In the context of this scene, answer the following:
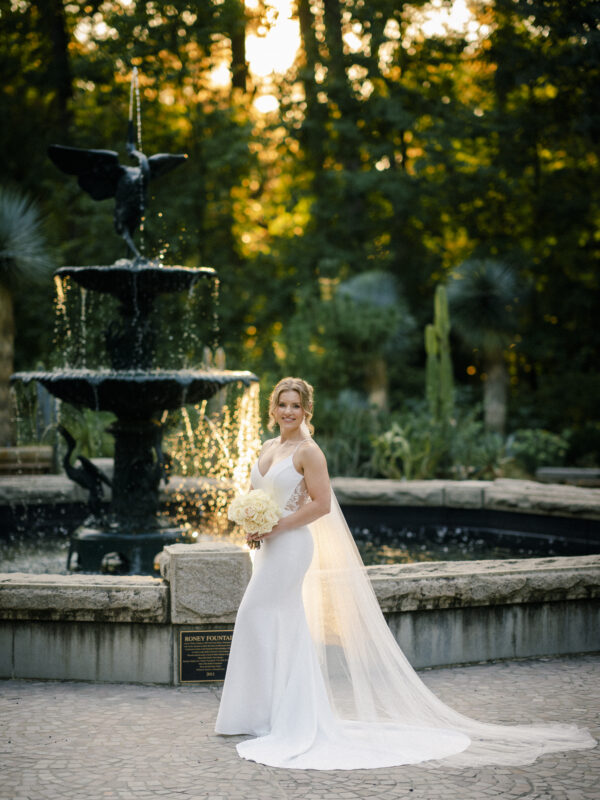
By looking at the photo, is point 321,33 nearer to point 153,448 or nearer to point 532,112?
point 532,112

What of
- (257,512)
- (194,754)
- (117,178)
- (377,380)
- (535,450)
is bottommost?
(194,754)

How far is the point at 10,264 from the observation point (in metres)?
19.5

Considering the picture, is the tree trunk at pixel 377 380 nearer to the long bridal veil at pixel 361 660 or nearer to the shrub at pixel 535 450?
the shrub at pixel 535 450

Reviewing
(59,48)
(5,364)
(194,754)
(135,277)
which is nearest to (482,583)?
(194,754)

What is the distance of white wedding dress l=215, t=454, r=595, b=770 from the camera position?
455cm

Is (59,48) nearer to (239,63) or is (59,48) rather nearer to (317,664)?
(239,63)

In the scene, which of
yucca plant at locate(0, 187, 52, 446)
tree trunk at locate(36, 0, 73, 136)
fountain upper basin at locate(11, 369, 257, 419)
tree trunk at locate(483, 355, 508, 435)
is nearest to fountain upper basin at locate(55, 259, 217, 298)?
fountain upper basin at locate(11, 369, 257, 419)

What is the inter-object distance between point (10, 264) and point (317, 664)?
16.4 m

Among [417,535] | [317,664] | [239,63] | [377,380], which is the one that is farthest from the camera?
[239,63]

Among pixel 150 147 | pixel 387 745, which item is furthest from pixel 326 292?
pixel 387 745

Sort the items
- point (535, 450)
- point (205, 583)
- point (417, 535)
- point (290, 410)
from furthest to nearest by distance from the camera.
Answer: point (535, 450)
point (417, 535)
point (205, 583)
point (290, 410)

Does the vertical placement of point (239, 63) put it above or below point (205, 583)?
above

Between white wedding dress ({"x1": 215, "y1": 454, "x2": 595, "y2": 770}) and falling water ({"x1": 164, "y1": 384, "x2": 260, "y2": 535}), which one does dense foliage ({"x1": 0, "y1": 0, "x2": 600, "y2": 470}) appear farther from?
white wedding dress ({"x1": 215, "y1": 454, "x2": 595, "y2": 770})

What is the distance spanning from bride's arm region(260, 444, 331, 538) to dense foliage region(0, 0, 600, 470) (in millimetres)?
17968
